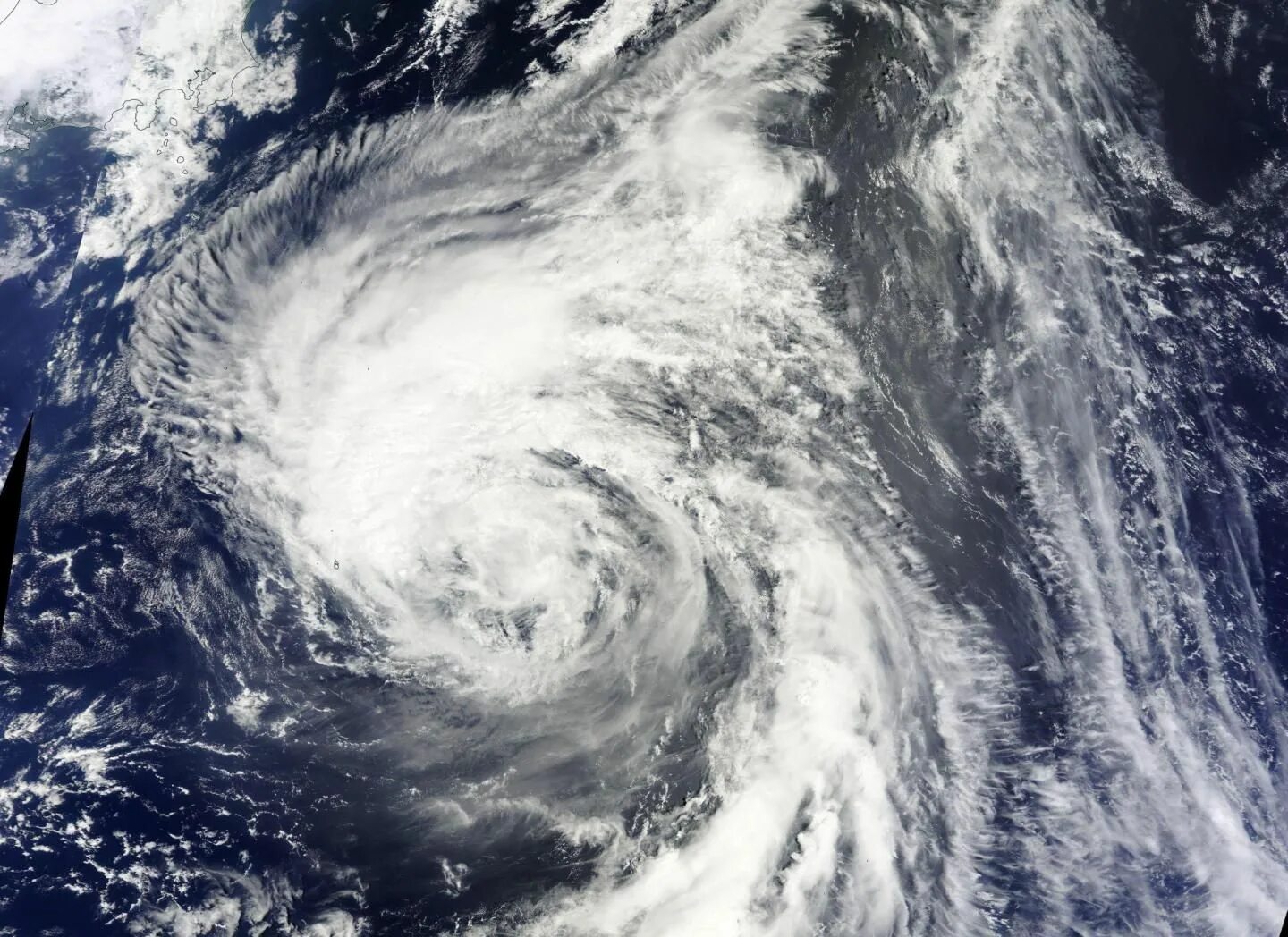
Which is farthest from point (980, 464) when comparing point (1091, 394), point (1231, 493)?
point (1231, 493)

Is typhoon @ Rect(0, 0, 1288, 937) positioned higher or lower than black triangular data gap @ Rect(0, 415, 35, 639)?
lower

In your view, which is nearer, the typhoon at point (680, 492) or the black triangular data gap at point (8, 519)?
the black triangular data gap at point (8, 519)

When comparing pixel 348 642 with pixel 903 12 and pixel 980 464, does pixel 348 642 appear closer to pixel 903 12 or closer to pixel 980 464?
pixel 980 464

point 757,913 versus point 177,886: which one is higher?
point 177,886

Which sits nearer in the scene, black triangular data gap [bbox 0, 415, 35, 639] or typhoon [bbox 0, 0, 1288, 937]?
black triangular data gap [bbox 0, 415, 35, 639]

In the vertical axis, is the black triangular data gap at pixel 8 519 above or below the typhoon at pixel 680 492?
above

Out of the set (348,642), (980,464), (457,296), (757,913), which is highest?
(457,296)

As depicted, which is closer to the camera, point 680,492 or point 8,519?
point 8,519

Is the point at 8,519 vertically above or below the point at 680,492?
above
